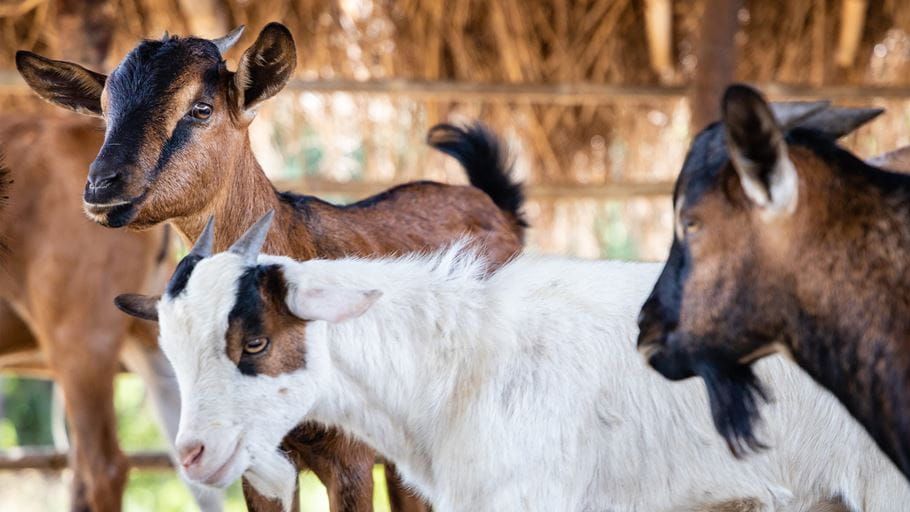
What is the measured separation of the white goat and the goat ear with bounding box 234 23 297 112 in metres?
0.73

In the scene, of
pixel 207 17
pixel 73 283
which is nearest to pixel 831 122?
pixel 73 283

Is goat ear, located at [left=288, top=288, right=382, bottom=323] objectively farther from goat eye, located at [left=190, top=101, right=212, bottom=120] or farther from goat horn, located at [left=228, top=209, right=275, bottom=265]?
goat eye, located at [left=190, top=101, right=212, bottom=120]

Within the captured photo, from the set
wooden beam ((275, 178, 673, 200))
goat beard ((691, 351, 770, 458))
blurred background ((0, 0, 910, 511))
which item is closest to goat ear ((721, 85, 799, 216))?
goat beard ((691, 351, 770, 458))

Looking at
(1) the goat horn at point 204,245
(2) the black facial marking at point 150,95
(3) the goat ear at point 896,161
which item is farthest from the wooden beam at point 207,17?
(3) the goat ear at point 896,161

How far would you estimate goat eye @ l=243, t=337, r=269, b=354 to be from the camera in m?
3.26

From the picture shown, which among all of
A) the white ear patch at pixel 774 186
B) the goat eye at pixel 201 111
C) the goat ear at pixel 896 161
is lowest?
the goat ear at pixel 896 161

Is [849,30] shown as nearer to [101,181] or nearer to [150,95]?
[150,95]

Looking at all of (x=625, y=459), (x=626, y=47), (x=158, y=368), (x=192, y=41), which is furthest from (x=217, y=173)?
(x=626, y=47)

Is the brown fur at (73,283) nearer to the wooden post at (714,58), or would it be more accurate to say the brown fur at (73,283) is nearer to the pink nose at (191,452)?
the pink nose at (191,452)

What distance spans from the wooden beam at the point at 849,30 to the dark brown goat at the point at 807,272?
7173 mm

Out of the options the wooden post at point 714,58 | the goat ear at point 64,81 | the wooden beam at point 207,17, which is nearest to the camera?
the goat ear at point 64,81

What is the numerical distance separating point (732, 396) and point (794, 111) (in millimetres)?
630

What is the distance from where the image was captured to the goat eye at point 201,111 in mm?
4031

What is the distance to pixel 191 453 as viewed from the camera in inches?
126
